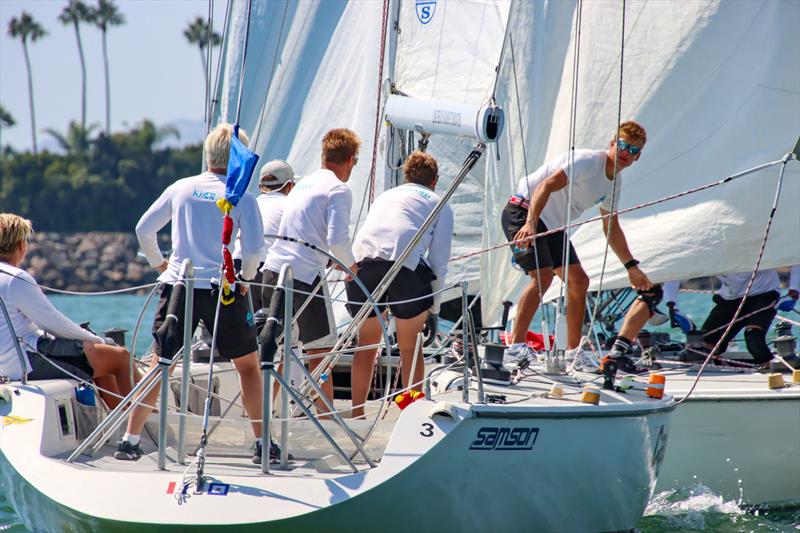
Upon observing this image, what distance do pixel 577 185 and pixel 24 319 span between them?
10.9 feet

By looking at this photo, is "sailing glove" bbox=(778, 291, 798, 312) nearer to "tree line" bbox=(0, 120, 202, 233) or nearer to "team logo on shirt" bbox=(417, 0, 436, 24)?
"team logo on shirt" bbox=(417, 0, 436, 24)

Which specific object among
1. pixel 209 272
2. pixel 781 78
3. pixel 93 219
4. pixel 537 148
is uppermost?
pixel 781 78

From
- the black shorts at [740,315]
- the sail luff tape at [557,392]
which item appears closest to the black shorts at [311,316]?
the sail luff tape at [557,392]

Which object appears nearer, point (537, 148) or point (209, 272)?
point (209, 272)

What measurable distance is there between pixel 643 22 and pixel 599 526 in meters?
4.39

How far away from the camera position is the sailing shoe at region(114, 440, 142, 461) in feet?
17.3

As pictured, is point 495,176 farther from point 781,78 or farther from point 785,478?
point 785,478

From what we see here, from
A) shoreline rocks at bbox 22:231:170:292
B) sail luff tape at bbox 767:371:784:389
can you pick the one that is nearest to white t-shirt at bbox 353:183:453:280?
sail luff tape at bbox 767:371:784:389

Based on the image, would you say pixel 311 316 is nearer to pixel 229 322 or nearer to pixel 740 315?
pixel 229 322

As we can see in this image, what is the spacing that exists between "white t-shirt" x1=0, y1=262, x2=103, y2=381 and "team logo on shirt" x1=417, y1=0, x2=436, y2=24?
14.2ft

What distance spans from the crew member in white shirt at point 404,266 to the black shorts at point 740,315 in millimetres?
2665

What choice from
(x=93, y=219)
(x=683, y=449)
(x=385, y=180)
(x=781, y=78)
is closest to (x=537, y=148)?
(x=385, y=180)

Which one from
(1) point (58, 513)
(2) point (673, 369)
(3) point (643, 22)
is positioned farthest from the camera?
(3) point (643, 22)

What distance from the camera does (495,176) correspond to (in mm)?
8977
